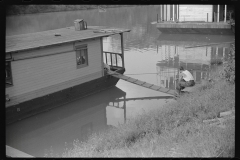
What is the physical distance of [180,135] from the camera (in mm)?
7934

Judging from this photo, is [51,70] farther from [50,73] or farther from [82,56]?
[82,56]

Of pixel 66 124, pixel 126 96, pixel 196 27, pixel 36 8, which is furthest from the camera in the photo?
pixel 36 8

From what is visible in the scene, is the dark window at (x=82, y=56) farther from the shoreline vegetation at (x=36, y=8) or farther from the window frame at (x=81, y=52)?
the shoreline vegetation at (x=36, y=8)

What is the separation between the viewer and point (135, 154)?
22.2 ft

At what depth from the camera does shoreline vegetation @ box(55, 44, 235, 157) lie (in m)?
6.59

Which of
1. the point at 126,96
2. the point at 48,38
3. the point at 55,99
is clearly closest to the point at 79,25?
the point at 48,38

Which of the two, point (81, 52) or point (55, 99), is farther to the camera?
point (81, 52)

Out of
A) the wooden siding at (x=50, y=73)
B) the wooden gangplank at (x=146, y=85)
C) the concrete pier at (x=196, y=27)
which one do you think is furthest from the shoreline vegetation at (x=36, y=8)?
the wooden gangplank at (x=146, y=85)

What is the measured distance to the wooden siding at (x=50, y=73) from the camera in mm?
13155

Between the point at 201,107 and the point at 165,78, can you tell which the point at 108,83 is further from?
the point at 201,107

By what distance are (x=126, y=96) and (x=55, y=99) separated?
3776mm

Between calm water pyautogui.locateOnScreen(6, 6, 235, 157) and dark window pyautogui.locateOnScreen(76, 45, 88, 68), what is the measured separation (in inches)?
68.4
